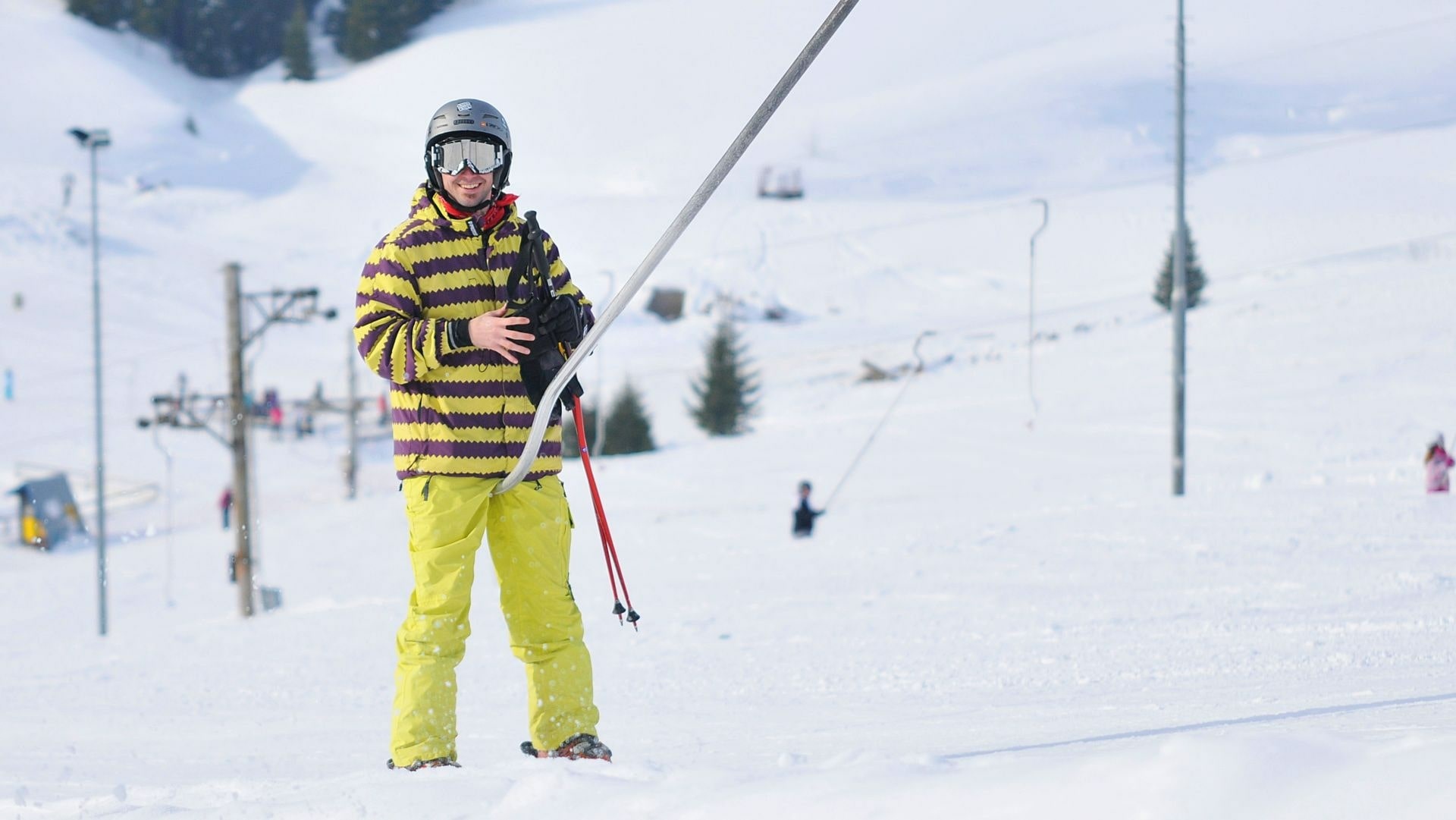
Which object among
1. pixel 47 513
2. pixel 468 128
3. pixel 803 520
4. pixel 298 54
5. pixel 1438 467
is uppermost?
pixel 298 54

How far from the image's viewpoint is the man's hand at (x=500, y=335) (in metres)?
3.12

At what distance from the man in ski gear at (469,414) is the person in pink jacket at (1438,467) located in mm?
11198

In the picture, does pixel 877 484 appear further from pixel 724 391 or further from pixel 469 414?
pixel 469 414

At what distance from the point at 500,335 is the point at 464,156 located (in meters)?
0.49

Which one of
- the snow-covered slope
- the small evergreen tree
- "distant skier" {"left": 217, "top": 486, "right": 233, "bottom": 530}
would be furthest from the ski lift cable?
"distant skier" {"left": 217, "top": 486, "right": 233, "bottom": 530}

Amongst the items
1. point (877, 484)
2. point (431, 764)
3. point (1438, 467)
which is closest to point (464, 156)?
point (431, 764)

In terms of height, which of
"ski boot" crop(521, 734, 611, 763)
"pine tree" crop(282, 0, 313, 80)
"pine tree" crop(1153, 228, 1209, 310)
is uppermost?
"pine tree" crop(282, 0, 313, 80)

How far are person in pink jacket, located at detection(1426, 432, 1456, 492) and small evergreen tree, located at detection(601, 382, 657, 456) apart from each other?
22.2 meters

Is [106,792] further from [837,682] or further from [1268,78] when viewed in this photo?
[1268,78]

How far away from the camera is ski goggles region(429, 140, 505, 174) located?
3.28 meters

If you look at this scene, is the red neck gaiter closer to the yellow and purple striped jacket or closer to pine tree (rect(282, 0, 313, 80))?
the yellow and purple striped jacket

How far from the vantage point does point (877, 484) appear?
2173 centimetres

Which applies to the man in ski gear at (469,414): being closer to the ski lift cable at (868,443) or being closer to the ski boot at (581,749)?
the ski boot at (581,749)

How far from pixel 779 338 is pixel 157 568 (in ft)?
90.5
